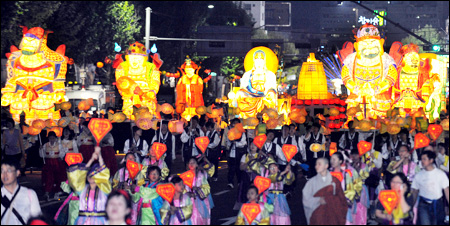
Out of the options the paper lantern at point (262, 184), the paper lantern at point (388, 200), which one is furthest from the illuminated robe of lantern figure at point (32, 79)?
the paper lantern at point (388, 200)

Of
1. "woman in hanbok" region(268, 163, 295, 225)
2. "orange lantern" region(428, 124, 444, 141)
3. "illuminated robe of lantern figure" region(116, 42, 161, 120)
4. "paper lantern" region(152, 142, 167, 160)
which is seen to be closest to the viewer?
"woman in hanbok" region(268, 163, 295, 225)

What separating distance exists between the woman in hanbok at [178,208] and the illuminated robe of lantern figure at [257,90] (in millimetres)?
15065

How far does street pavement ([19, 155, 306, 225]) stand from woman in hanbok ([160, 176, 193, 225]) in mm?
2280

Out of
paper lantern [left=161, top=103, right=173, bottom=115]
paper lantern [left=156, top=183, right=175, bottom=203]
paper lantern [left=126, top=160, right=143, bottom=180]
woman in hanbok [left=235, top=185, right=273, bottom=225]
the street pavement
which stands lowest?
the street pavement

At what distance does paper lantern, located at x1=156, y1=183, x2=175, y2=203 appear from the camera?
423 inches

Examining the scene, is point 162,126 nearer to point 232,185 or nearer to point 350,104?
point 232,185

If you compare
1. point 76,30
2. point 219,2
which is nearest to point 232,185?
point 76,30

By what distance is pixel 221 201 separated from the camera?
623 inches

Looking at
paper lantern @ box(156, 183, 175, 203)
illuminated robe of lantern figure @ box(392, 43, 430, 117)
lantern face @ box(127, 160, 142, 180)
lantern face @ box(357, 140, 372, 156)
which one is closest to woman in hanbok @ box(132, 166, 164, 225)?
paper lantern @ box(156, 183, 175, 203)

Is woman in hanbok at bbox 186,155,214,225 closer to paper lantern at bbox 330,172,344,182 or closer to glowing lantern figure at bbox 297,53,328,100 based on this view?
paper lantern at bbox 330,172,344,182

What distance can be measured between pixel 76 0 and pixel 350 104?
1429 centimetres

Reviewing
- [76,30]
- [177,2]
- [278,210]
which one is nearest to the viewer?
[278,210]

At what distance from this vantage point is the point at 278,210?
12250 mm

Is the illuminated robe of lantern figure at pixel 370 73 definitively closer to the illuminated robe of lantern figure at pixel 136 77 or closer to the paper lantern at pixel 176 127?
the illuminated robe of lantern figure at pixel 136 77
